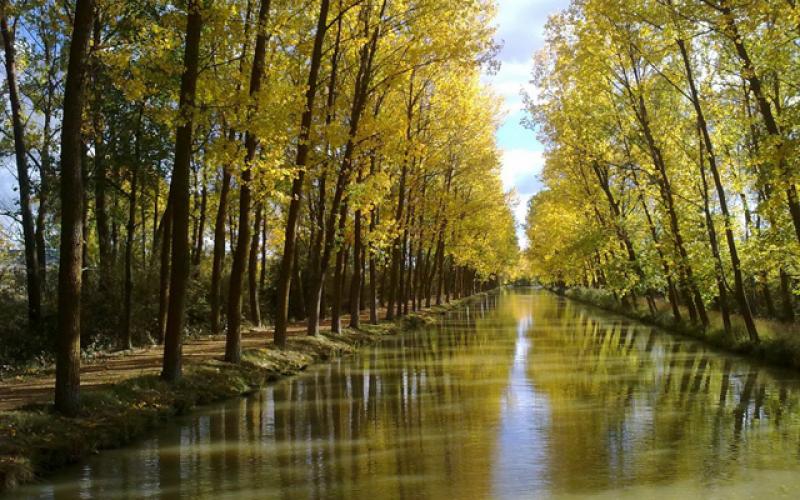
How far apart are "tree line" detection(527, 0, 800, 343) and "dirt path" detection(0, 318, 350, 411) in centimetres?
1310

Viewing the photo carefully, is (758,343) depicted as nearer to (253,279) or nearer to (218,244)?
(218,244)

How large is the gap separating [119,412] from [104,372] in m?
3.98

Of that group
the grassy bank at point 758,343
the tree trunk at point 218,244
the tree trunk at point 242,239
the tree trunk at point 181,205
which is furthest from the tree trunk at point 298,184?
the grassy bank at point 758,343

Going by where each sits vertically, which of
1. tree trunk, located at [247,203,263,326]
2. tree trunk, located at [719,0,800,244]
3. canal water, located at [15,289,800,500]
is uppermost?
tree trunk, located at [719,0,800,244]

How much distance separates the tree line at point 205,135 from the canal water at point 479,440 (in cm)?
228

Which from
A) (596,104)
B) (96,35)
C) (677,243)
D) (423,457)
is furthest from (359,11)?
(423,457)

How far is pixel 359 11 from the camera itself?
917 inches

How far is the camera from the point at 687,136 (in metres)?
27.2

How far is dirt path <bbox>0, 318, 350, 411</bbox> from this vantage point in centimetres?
1176

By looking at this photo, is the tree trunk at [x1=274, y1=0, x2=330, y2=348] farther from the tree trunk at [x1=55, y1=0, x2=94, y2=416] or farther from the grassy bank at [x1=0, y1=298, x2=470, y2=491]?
the tree trunk at [x1=55, y1=0, x2=94, y2=416]

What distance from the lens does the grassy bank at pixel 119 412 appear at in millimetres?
8773

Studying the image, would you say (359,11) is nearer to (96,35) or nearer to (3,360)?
(96,35)

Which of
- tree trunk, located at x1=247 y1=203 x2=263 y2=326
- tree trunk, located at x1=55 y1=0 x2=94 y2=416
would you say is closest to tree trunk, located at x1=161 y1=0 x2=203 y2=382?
tree trunk, located at x1=55 y1=0 x2=94 y2=416

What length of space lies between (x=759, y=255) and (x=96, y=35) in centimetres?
1834
